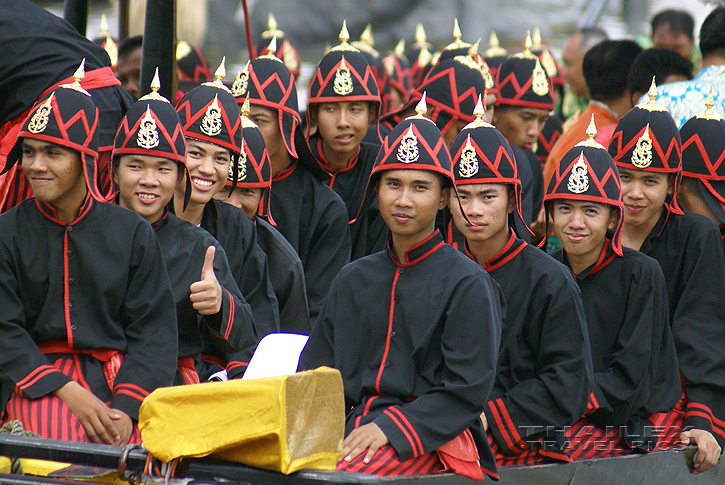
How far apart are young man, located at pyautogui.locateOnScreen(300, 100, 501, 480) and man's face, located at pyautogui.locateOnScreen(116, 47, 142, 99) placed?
10.8ft

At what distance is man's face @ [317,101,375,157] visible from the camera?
17.5 feet

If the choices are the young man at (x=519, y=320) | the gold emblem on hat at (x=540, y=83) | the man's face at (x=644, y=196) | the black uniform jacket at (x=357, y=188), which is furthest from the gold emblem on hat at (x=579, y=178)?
the gold emblem on hat at (x=540, y=83)

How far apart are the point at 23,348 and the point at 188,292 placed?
0.67m

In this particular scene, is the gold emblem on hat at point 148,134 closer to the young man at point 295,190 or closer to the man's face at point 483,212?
the man's face at point 483,212

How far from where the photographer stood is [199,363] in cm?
387

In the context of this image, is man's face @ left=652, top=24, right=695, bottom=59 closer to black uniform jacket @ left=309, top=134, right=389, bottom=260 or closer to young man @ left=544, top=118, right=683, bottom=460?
black uniform jacket @ left=309, top=134, right=389, bottom=260

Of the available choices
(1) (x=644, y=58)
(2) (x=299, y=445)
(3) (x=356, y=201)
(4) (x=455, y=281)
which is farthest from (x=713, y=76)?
(2) (x=299, y=445)

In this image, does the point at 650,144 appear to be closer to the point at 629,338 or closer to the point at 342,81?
the point at 629,338

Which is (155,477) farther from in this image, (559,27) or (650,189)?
(559,27)

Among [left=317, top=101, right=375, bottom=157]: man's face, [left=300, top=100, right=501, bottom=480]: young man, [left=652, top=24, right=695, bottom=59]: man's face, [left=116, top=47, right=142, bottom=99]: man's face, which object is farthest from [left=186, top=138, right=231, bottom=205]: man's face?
[left=652, top=24, right=695, bottom=59]: man's face

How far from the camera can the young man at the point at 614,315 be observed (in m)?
3.95

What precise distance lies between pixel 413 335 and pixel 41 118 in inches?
54.8

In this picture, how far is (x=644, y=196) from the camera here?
446 cm

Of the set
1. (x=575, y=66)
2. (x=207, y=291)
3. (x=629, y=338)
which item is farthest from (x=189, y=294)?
(x=575, y=66)
